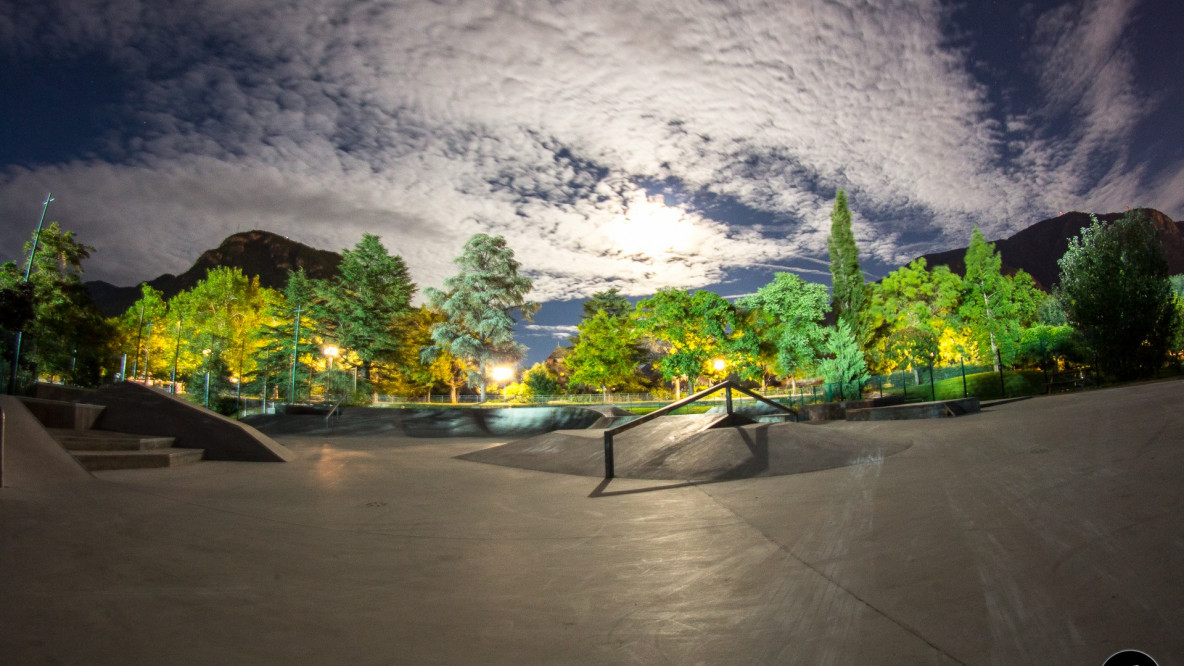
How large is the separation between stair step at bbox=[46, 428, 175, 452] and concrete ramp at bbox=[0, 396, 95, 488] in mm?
1861

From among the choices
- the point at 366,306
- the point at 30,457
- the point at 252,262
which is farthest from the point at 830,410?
the point at 252,262

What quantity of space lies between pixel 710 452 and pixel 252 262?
183m

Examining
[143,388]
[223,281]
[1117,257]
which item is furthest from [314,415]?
[223,281]

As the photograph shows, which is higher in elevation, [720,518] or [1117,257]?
[1117,257]

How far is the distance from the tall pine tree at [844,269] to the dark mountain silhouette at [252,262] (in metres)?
141

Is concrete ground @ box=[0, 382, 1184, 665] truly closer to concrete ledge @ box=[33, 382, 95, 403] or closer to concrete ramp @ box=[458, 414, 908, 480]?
concrete ramp @ box=[458, 414, 908, 480]

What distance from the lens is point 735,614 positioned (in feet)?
7.96

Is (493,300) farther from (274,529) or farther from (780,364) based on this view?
(274,529)

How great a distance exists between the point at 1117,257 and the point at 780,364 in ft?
81.4

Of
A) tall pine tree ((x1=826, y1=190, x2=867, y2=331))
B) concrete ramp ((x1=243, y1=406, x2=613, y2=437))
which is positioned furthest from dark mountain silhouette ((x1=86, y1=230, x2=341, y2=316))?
concrete ramp ((x1=243, y1=406, x2=613, y2=437))

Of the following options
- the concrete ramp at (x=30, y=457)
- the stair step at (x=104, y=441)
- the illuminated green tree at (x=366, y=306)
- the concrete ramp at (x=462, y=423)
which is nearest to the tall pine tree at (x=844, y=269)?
the concrete ramp at (x=462, y=423)

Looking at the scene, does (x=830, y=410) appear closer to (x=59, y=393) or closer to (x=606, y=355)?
(x=59, y=393)

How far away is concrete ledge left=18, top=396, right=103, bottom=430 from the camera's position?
7738 mm

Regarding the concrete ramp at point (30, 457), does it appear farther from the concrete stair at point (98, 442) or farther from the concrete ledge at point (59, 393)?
the concrete ledge at point (59, 393)
